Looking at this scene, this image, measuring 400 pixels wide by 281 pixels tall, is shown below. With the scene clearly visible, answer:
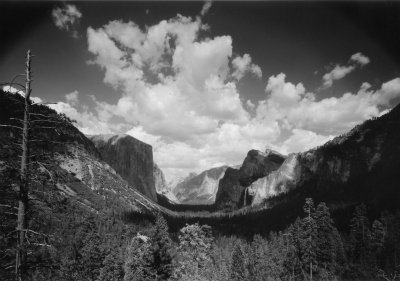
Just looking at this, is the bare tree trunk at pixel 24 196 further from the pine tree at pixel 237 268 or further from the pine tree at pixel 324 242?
the pine tree at pixel 237 268

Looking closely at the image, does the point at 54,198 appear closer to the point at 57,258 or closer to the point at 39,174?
the point at 39,174

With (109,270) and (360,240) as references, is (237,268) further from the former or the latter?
(109,270)

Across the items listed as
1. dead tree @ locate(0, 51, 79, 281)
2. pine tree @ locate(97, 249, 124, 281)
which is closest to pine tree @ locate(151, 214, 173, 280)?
pine tree @ locate(97, 249, 124, 281)

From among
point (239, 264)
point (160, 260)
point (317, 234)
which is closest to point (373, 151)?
point (239, 264)

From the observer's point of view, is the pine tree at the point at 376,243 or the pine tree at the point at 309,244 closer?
the pine tree at the point at 309,244

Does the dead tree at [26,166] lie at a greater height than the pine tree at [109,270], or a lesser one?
greater

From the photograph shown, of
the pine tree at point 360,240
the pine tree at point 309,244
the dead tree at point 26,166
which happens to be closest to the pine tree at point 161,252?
the pine tree at point 309,244

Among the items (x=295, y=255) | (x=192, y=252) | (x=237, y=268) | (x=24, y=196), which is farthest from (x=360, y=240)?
(x=24, y=196)
